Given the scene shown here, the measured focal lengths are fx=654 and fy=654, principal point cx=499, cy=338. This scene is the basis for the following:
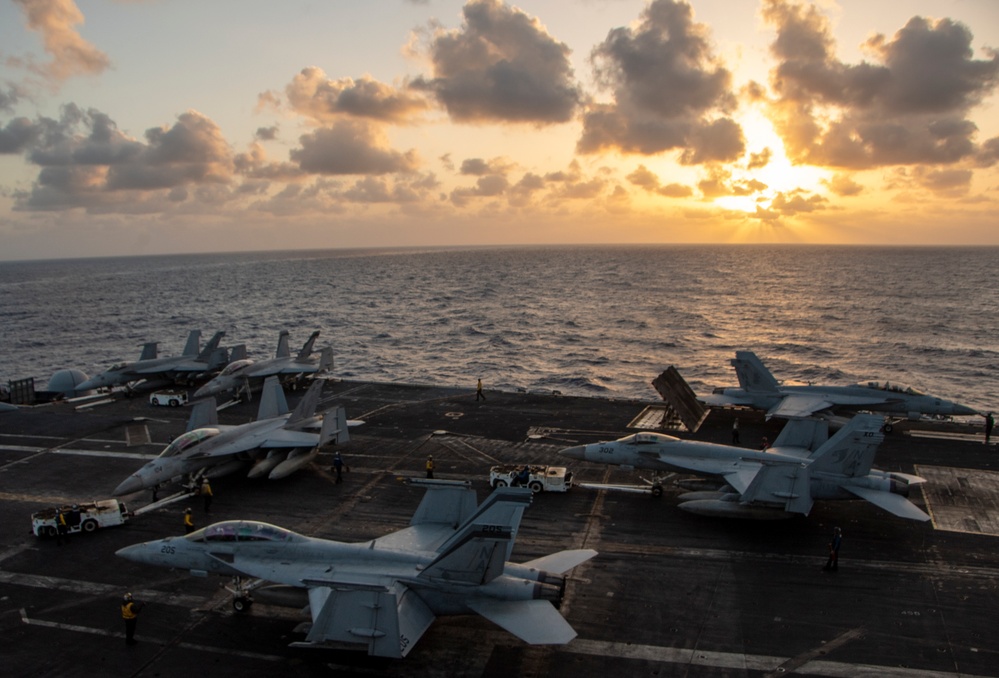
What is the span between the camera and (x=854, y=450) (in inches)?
1029

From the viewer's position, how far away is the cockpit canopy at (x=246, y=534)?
19.5 m

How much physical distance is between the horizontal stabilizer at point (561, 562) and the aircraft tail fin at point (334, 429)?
54.9ft

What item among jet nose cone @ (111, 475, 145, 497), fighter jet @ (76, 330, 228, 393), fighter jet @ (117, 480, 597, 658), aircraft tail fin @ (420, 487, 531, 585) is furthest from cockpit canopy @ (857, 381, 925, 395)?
fighter jet @ (76, 330, 228, 393)

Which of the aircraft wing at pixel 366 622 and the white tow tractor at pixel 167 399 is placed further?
the white tow tractor at pixel 167 399

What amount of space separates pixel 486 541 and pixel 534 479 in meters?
13.1

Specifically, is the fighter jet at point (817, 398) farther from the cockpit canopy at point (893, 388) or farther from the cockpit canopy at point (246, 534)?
the cockpit canopy at point (246, 534)

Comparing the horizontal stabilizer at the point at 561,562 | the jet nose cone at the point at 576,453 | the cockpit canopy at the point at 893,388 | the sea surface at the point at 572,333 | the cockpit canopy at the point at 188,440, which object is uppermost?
the cockpit canopy at the point at 893,388

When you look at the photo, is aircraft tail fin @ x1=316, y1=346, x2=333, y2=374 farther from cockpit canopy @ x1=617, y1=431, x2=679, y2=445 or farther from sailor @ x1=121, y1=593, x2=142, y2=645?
sailor @ x1=121, y1=593, x2=142, y2=645

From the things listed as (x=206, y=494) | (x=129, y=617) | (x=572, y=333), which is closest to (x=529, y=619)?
(x=129, y=617)

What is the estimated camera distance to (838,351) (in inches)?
3438

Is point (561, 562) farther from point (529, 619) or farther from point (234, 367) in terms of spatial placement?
point (234, 367)

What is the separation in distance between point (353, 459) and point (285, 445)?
416cm

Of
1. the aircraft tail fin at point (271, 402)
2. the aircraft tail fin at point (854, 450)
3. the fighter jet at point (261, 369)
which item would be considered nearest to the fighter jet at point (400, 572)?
the aircraft tail fin at point (854, 450)

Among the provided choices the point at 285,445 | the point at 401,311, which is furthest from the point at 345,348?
the point at 285,445
